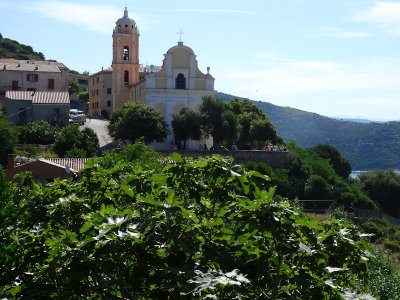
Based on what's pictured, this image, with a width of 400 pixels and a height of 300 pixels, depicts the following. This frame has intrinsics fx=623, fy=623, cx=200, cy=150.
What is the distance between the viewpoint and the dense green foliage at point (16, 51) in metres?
88.1

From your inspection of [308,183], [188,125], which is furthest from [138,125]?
[308,183]

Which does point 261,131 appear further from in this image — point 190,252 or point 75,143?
point 190,252

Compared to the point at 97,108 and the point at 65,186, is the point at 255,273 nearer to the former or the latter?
the point at 65,186

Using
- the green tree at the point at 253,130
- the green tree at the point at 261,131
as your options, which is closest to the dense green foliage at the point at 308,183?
the green tree at the point at 261,131

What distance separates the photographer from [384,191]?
6244cm

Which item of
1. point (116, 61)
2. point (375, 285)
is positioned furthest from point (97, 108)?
point (375, 285)

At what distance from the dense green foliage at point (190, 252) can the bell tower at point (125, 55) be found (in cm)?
5155

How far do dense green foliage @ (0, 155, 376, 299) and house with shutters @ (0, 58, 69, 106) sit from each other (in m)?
51.4

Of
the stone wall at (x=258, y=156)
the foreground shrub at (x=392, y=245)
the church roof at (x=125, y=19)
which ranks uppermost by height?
the church roof at (x=125, y=19)

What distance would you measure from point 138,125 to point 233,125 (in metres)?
7.49

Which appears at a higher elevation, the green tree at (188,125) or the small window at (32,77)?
the small window at (32,77)

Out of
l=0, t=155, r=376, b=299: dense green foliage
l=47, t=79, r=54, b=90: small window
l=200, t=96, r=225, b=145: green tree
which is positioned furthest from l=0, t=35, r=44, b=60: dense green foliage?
l=0, t=155, r=376, b=299: dense green foliage

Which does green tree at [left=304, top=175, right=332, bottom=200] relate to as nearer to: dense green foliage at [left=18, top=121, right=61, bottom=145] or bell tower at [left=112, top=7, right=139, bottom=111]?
dense green foliage at [left=18, top=121, right=61, bottom=145]

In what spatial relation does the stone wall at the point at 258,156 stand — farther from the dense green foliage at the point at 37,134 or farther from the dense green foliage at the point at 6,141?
the dense green foliage at the point at 6,141
